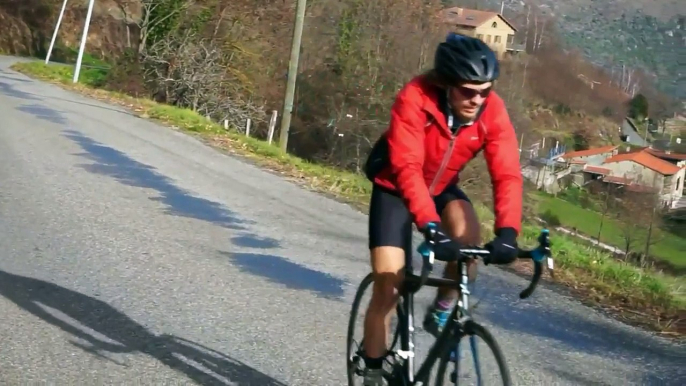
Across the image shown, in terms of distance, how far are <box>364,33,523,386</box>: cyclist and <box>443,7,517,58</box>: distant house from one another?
41.3ft

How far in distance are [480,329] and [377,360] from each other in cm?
95

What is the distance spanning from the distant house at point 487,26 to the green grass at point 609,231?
3.03 m

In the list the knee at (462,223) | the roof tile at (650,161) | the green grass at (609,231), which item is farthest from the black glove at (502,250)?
the roof tile at (650,161)

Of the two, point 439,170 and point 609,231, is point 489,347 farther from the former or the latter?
point 609,231

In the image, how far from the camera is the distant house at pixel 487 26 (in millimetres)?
22156

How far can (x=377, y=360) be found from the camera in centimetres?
408

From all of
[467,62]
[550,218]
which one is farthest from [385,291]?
[550,218]

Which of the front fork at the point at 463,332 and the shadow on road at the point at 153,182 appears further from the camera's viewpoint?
the shadow on road at the point at 153,182

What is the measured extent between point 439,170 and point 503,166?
11.9 inches

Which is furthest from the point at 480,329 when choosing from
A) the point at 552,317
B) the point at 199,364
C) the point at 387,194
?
the point at 552,317

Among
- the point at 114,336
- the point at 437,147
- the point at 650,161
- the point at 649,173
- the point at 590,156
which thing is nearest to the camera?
the point at 437,147

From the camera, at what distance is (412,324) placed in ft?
13.0

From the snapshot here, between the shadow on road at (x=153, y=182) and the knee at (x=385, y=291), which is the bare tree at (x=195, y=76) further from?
the knee at (x=385, y=291)

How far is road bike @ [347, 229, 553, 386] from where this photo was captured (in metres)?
3.26
